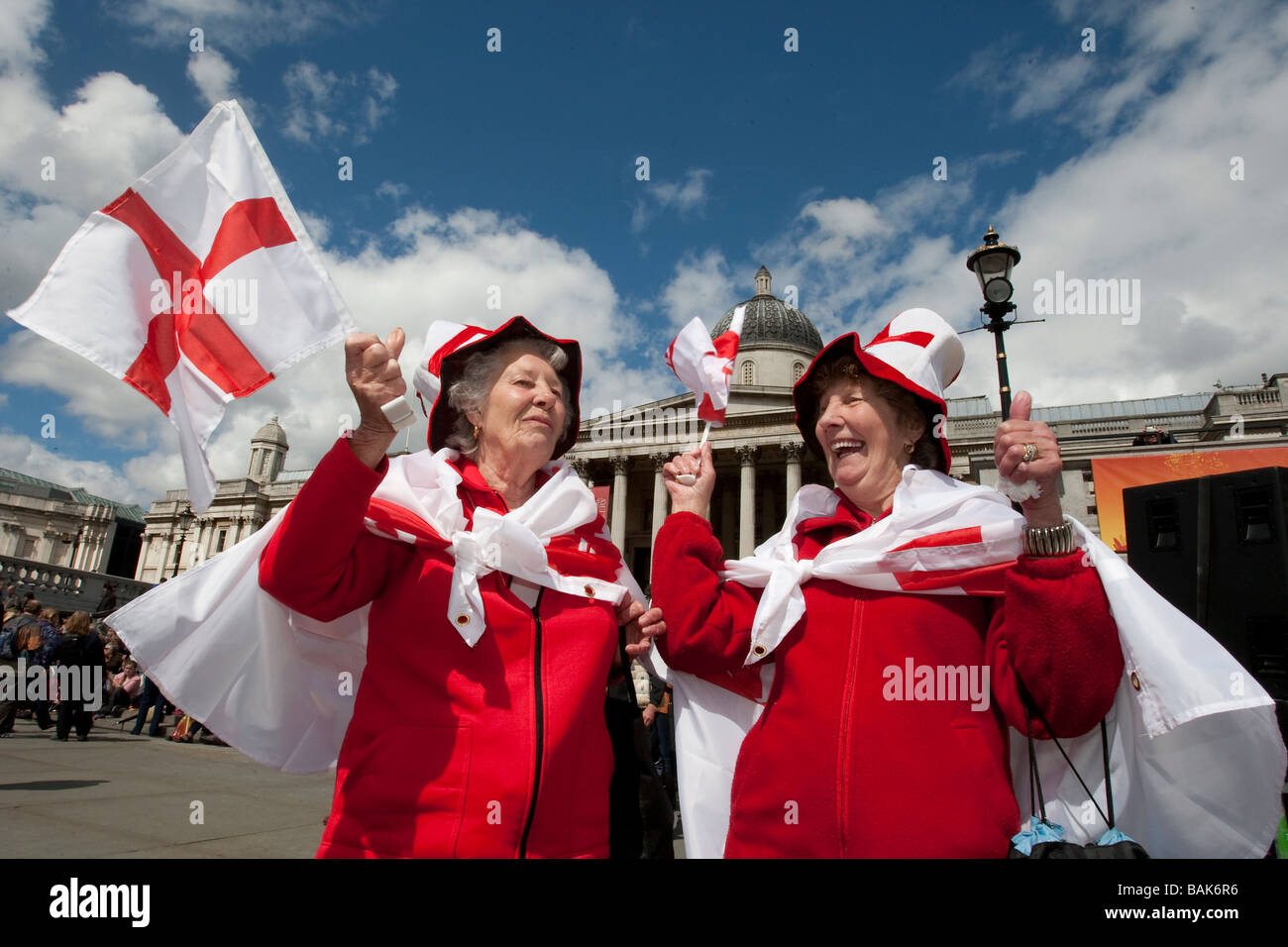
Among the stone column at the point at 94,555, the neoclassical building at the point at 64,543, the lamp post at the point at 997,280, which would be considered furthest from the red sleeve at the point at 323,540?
the stone column at the point at 94,555

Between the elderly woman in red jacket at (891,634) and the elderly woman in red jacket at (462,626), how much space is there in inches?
15.5

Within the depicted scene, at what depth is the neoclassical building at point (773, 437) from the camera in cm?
2480

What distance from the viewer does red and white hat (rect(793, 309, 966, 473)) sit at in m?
2.44

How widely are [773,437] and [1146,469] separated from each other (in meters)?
15.4

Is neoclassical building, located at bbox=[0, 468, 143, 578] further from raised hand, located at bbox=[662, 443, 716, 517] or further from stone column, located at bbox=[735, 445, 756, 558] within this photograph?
raised hand, located at bbox=[662, 443, 716, 517]

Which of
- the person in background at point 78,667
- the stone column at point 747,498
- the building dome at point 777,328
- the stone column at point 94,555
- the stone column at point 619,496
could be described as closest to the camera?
the person in background at point 78,667

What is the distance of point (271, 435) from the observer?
58375 mm

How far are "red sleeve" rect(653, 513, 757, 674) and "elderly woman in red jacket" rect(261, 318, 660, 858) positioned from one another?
0.31 ft

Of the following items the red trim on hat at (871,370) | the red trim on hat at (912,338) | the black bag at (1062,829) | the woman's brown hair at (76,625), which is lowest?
the woman's brown hair at (76,625)

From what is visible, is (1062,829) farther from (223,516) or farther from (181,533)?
(181,533)

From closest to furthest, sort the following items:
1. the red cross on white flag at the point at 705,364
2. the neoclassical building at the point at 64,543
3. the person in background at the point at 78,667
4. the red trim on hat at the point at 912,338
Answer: the red trim on hat at the point at 912,338, the red cross on white flag at the point at 705,364, the person in background at the point at 78,667, the neoclassical building at the point at 64,543

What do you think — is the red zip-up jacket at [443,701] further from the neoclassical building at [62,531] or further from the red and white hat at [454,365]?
the neoclassical building at [62,531]

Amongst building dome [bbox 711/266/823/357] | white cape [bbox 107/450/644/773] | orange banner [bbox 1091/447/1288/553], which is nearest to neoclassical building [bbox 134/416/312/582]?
building dome [bbox 711/266/823/357]
